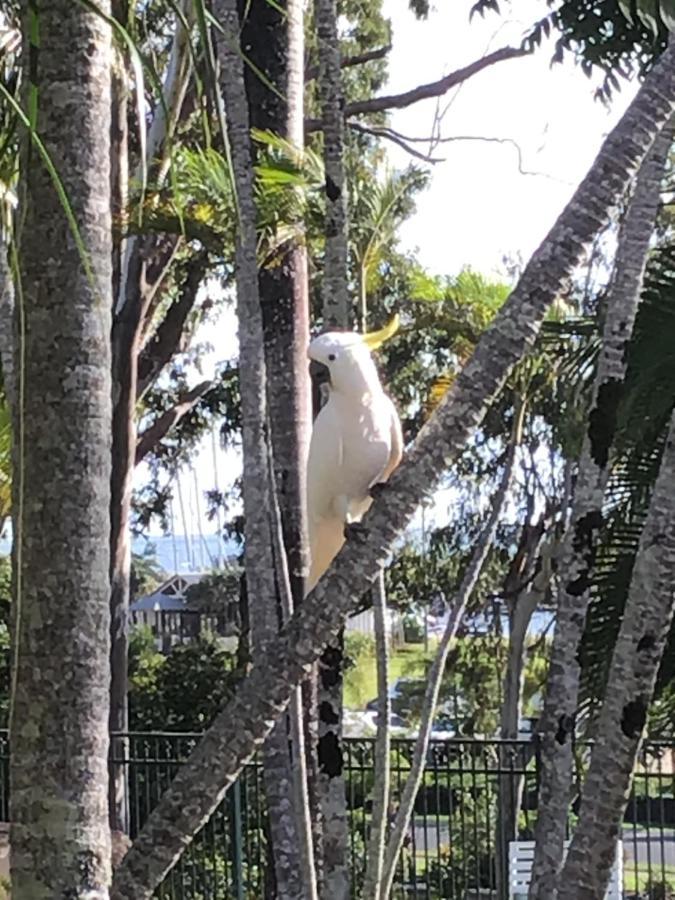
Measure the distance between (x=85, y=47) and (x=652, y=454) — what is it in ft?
13.5

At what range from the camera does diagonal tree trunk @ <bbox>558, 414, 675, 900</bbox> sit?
9.18 ft

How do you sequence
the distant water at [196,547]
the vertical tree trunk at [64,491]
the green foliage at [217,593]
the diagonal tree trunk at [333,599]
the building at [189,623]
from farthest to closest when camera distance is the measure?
the green foliage at [217,593]
the building at [189,623]
the distant water at [196,547]
the diagonal tree trunk at [333,599]
the vertical tree trunk at [64,491]

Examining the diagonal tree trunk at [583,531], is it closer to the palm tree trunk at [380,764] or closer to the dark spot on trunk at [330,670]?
the palm tree trunk at [380,764]

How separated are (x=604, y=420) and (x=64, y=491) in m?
1.81

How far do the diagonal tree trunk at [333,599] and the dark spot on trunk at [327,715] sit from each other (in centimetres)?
112

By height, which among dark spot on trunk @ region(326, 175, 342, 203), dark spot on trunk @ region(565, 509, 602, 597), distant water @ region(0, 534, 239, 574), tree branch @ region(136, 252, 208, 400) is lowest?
distant water @ region(0, 534, 239, 574)

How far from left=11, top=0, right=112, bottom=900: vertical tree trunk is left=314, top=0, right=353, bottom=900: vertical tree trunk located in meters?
1.35

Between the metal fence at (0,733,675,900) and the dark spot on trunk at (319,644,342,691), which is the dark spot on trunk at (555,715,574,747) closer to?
the dark spot on trunk at (319,644,342,691)

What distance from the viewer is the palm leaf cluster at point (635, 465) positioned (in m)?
4.96

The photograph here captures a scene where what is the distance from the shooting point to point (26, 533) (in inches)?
71.3

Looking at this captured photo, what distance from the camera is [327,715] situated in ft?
10.9

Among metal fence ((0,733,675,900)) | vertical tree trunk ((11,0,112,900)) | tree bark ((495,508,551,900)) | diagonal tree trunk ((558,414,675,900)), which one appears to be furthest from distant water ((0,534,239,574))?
vertical tree trunk ((11,0,112,900))

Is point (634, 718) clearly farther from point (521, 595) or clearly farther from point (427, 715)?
point (521, 595)

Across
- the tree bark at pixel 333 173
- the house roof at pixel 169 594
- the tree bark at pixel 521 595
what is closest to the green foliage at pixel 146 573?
the house roof at pixel 169 594
